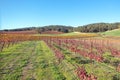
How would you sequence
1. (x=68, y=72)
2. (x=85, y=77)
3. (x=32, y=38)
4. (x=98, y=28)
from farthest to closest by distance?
(x=98, y=28), (x=32, y=38), (x=68, y=72), (x=85, y=77)

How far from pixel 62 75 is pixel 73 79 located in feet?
3.76

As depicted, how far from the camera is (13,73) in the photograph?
44.7 feet

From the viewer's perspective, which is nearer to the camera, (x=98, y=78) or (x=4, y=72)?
(x=98, y=78)

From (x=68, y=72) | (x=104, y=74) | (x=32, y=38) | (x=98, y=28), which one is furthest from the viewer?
(x=98, y=28)

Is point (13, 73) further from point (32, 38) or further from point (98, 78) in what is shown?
point (32, 38)

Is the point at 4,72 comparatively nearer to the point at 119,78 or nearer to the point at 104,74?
the point at 104,74

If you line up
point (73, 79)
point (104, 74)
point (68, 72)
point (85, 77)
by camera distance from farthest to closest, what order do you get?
point (68, 72) → point (104, 74) → point (73, 79) → point (85, 77)

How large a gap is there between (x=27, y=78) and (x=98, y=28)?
11163cm

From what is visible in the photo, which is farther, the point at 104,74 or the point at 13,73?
the point at 13,73

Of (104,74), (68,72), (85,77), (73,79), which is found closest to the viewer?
(85,77)

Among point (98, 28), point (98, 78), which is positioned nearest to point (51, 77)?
point (98, 78)

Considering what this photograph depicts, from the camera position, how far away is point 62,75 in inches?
490

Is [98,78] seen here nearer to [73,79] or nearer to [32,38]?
[73,79]

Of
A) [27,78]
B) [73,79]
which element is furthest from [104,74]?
[27,78]
